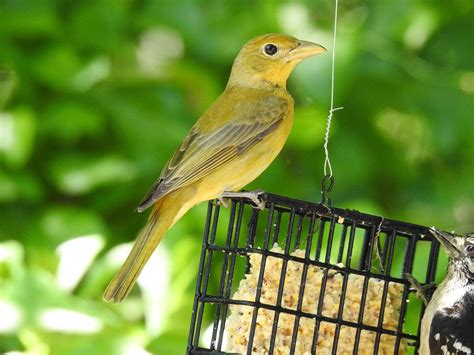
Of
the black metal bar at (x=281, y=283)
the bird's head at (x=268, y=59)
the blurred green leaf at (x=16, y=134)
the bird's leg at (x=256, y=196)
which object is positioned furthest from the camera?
the blurred green leaf at (x=16, y=134)

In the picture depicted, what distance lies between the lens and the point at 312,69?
272 inches

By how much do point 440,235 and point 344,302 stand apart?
1.89ft

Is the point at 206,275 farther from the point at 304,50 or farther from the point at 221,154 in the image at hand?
the point at 304,50

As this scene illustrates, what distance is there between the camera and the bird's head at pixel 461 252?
18.0 feet

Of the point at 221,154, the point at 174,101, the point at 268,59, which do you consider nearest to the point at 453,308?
the point at 221,154

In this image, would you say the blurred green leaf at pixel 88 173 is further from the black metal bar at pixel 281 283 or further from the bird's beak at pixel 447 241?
the bird's beak at pixel 447 241

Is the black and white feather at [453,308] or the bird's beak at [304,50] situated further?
the bird's beak at [304,50]

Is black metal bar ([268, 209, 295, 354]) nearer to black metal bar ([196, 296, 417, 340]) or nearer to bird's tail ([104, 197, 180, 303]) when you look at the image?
black metal bar ([196, 296, 417, 340])

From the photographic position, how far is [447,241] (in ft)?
17.9

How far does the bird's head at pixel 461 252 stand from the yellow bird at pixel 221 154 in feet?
3.72

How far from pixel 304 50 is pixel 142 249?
1462 mm

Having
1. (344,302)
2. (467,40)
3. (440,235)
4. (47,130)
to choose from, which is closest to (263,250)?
(344,302)

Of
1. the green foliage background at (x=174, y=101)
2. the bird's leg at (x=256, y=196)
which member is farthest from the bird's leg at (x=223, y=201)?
the green foliage background at (x=174, y=101)

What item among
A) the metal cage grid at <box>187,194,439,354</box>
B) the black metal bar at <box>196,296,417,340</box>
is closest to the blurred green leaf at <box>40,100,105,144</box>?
the metal cage grid at <box>187,194,439,354</box>
